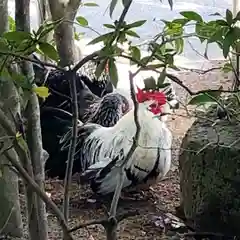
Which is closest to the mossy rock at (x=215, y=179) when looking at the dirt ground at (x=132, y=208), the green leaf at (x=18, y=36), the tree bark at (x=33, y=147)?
the dirt ground at (x=132, y=208)

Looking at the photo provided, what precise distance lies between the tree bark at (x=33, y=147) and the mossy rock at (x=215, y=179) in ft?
1.82

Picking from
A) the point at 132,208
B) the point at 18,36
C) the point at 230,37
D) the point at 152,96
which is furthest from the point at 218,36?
the point at 132,208

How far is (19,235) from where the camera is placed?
1659 millimetres

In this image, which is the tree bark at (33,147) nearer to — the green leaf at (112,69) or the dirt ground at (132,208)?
the green leaf at (112,69)

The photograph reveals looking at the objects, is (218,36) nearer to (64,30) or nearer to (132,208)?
(132,208)

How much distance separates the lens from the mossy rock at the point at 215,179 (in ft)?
5.53

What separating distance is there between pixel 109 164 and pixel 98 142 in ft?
0.48

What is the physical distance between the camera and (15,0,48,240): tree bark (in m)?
1.04

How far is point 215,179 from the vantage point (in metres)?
1.73

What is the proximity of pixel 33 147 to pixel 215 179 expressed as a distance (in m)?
0.73

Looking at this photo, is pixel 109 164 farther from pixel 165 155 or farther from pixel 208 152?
pixel 208 152

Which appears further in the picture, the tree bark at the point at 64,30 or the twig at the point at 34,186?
the tree bark at the point at 64,30

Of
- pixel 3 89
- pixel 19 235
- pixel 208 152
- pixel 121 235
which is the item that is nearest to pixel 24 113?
pixel 3 89

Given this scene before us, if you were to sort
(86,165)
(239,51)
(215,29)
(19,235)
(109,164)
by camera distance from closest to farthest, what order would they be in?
(215,29), (239,51), (19,235), (109,164), (86,165)
